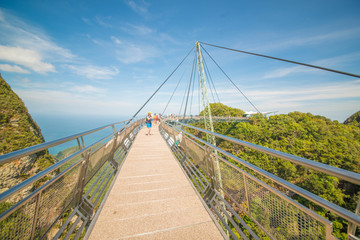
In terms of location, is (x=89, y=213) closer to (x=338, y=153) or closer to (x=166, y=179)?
(x=166, y=179)

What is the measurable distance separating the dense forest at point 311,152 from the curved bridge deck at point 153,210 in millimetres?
24879

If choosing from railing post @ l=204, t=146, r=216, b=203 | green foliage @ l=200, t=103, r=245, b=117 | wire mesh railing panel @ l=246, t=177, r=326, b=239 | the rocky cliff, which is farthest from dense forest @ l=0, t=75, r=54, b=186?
green foliage @ l=200, t=103, r=245, b=117

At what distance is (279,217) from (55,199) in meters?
2.54

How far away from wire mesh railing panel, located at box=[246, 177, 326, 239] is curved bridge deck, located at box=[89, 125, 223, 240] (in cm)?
73

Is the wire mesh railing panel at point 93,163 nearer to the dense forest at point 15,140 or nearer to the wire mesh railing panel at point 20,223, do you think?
the wire mesh railing panel at point 20,223

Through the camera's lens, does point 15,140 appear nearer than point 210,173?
No

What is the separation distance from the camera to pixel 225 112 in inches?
2921

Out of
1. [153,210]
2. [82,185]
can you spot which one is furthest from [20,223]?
[153,210]

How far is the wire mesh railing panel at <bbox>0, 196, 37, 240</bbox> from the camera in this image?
3.83 feet

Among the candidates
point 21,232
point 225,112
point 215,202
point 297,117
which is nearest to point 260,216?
point 215,202

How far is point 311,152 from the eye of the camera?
111ft

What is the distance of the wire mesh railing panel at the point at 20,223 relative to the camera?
46.0 inches

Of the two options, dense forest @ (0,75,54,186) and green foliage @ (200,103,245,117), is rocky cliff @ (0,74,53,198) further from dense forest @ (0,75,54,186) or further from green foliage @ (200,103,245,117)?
green foliage @ (200,103,245,117)

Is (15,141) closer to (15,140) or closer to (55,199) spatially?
(15,140)
